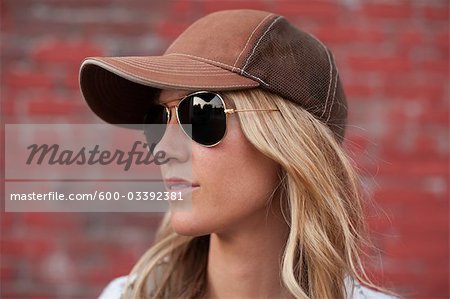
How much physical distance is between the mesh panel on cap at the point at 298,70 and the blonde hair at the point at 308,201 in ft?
0.11

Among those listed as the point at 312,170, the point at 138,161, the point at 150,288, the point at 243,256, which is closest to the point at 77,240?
the point at 138,161

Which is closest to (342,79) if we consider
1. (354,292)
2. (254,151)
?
(354,292)

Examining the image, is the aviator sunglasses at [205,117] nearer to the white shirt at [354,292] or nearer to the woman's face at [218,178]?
the woman's face at [218,178]

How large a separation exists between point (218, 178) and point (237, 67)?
295 mm

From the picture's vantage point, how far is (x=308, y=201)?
1937 millimetres

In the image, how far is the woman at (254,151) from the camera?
1863mm

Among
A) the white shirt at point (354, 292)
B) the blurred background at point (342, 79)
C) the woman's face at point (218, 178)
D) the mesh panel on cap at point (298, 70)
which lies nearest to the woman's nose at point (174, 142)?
the woman's face at point (218, 178)

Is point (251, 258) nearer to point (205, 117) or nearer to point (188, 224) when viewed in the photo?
point (188, 224)

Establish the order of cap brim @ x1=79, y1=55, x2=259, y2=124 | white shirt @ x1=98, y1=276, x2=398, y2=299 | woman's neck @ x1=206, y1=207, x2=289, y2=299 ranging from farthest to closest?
white shirt @ x1=98, y1=276, x2=398, y2=299, woman's neck @ x1=206, y1=207, x2=289, y2=299, cap brim @ x1=79, y1=55, x2=259, y2=124

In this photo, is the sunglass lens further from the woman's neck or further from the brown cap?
the woman's neck

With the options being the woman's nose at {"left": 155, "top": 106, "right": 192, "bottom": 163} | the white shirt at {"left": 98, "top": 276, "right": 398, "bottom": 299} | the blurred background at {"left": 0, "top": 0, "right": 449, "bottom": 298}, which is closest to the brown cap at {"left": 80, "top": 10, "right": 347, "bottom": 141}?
the woman's nose at {"left": 155, "top": 106, "right": 192, "bottom": 163}

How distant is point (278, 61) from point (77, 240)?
1.64m

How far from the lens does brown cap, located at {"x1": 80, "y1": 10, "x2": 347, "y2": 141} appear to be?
1841mm

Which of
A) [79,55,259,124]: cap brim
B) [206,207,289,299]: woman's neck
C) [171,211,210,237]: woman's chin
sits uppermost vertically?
[79,55,259,124]: cap brim
